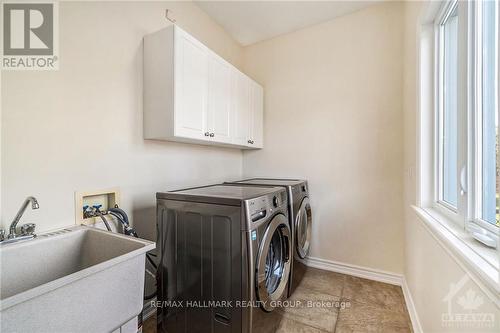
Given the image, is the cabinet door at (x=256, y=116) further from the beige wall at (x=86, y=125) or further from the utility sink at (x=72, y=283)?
the utility sink at (x=72, y=283)

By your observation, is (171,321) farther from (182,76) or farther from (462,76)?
(462,76)

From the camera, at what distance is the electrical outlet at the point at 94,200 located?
1359 mm

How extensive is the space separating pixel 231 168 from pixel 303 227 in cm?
111

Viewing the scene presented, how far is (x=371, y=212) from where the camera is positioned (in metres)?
2.26

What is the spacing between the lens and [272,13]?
2.34 m

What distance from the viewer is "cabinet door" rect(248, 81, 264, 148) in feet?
8.45

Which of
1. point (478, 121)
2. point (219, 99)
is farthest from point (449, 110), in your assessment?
point (219, 99)

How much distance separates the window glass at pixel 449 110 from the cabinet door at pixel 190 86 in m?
1.65

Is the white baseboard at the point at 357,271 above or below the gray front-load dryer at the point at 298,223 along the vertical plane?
below

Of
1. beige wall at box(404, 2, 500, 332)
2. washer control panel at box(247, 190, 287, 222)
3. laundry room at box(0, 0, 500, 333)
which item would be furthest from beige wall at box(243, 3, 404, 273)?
washer control panel at box(247, 190, 287, 222)

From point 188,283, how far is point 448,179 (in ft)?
5.66

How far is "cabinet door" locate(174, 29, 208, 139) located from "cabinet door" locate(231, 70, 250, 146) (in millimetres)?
452

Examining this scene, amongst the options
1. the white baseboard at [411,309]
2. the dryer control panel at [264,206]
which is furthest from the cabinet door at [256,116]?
the white baseboard at [411,309]

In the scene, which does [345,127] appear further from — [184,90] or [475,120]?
[184,90]
